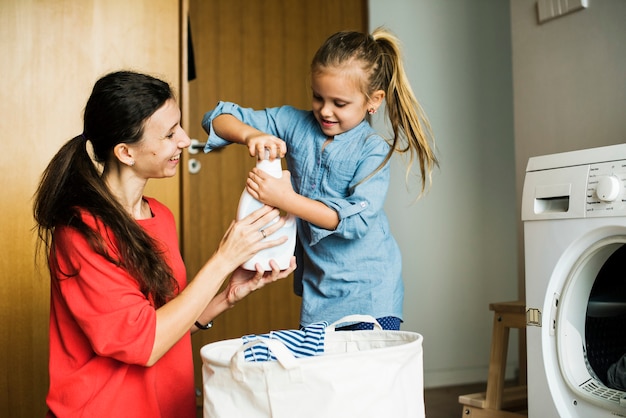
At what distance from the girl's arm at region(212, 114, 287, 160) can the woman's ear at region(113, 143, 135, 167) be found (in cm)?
23

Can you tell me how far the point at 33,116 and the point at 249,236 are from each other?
1.08 meters

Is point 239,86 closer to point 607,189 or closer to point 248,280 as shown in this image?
point 248,280

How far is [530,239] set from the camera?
5.66ft

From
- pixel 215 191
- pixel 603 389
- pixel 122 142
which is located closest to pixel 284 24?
pixel 215 191

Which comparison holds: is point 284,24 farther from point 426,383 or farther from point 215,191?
point 426,383

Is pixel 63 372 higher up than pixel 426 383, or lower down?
higher up

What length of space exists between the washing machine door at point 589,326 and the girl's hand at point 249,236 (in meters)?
0.76

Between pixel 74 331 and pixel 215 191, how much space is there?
64.9 inches

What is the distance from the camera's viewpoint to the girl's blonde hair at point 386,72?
1.46 m

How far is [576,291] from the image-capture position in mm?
1636

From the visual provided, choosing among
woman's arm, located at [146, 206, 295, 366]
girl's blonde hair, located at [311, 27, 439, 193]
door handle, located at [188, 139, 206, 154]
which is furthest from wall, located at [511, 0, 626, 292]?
woman's arm, located at [146, 206, 295, 366]

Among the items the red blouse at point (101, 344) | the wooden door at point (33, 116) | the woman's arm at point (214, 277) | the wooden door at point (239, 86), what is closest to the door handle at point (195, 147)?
the wooden door at point (239, 86)

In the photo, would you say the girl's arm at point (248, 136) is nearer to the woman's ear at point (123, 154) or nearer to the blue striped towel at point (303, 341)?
the woman's ear at point (123, 154)

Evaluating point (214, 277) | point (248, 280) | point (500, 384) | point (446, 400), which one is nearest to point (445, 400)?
point (446, 400)
